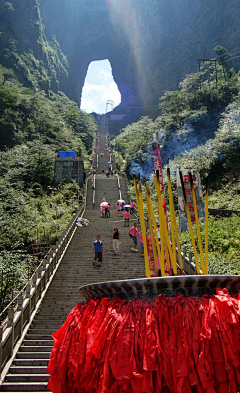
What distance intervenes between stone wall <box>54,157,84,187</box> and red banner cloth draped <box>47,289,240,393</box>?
91.1ft

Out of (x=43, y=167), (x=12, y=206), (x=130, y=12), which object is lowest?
(x=12, y=206)

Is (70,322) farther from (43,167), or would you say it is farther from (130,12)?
(130,12)

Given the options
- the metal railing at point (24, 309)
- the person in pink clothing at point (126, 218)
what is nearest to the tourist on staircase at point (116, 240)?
the metal railing at point (24, 309)

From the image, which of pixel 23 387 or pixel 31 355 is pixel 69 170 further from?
pixel 23 387

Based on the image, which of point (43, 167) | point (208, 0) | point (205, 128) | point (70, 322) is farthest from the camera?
point (208, 0)

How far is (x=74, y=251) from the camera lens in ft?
46.1

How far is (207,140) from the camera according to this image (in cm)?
3173

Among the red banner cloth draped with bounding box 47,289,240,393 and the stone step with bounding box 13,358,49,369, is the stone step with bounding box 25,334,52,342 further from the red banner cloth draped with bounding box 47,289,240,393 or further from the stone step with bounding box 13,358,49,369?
the red banner cloth draped with bounding box 47,289,240,393

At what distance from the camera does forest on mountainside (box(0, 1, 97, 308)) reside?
55.8ft

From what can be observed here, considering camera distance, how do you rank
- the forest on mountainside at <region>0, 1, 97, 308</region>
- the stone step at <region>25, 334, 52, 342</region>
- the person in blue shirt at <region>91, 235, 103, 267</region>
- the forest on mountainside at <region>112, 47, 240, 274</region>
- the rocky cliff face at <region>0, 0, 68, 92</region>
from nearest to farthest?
1. the stone step at <region>25, 334, 52, 342</region>
2. the person in blue shirt at <region>91, 235, 103, 267</region>
3. the forest on mountainside at <region>0, 1, 97, 308</region>
4. the forest on mountainside at <region>112, 47, 240, 274</region>
5. the rocky cliff face at <region>0, 0, 68, 92</region>

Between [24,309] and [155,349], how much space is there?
240 inches

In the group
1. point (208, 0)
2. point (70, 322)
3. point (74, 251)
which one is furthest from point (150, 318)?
point (208, 0)

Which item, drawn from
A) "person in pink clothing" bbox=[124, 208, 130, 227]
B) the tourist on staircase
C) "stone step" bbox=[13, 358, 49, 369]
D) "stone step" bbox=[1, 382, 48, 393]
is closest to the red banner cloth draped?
"stone step" bbox=[1, 382, 48, 393]

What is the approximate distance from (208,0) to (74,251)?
64415 mm
